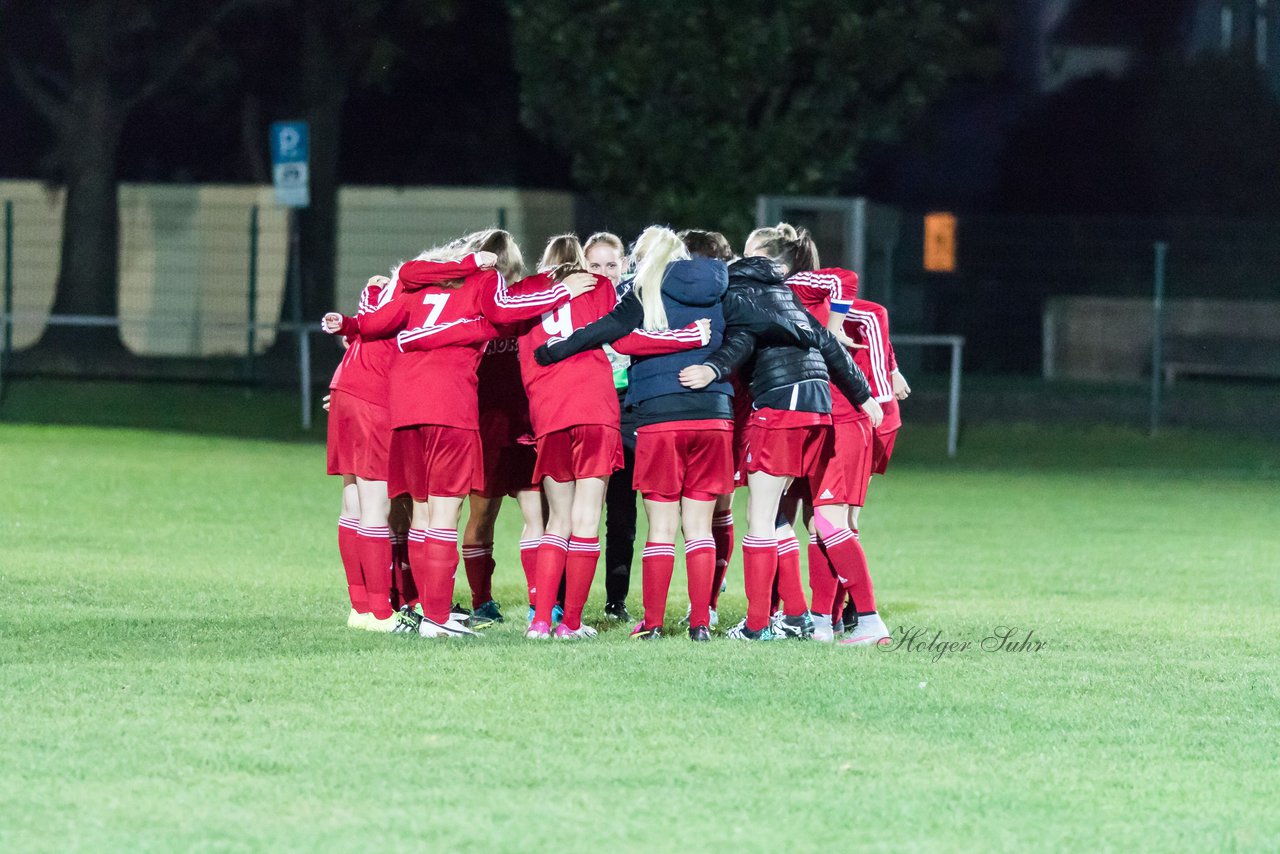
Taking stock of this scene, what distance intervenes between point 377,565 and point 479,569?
32.5 inches

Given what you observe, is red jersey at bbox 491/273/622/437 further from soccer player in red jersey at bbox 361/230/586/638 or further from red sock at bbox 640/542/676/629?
red sock at bbox 640/542/676/629

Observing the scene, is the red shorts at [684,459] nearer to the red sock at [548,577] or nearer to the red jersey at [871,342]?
the red sock at [548,577]

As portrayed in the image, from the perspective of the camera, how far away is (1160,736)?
6199 mm

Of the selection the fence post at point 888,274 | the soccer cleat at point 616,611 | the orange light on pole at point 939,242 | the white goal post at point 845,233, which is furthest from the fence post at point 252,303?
the soccer cleat at point 616,611

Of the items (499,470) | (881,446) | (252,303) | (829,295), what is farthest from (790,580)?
(252,303)

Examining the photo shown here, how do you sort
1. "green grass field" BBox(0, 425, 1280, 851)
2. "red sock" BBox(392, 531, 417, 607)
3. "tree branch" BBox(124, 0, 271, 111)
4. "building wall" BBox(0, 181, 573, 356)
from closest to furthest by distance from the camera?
"green grass field" BBox(0, 425, 1280, 851) < "red sock" BBox(392, 531, 417, 607) < "building wall" BBox(0, 181, 573, 356) < "tree branch" BBox(124, 0, 271, 111)

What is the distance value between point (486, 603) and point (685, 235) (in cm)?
199

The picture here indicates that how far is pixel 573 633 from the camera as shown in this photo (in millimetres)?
8008

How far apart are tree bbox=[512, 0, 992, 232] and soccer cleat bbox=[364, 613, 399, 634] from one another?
1582 cm

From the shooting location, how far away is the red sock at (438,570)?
7816 millimetres

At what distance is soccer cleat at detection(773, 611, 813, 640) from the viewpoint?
810 centimetres

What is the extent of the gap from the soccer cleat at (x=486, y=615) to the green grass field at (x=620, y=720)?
134 mm

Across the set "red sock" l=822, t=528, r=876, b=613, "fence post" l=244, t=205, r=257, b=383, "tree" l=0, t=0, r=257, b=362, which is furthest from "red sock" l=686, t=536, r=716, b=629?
"tree" l=0, t=0, r=257, b=362

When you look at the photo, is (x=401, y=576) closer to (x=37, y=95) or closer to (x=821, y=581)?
(x=821, y=581)
